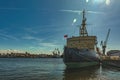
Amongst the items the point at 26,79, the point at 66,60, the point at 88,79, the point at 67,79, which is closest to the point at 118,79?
the point at 88,79

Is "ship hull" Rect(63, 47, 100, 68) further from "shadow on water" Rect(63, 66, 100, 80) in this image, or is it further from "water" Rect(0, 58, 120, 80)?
"shadow on water" Rect(63, 66, 100, 80)

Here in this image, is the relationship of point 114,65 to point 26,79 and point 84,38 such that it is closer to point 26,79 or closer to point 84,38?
point 84,38

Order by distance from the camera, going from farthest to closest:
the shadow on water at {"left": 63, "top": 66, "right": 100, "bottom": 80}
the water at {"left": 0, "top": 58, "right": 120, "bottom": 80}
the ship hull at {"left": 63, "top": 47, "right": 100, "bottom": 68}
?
1. the ship hull at {"left": 63, "top": 47, "right": 100, "bottom": 68}
2. the water at {"left": 0, "top": 58, "right": 120, "bottom": 80}
3. the shadow on water at {"left": 63, "top": 66, "right": 100, "bottom": 80}

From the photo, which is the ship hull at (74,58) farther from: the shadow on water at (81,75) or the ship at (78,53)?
the shadow on water at (81,75)

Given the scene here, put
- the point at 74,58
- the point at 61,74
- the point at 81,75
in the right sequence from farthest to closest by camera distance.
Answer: the point at 74,58 < the point at 61,74 < the point at 81,75

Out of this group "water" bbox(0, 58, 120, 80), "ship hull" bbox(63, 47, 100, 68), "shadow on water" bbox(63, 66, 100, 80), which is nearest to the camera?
"shadow on water" bbox(63, 66, 100, 80)

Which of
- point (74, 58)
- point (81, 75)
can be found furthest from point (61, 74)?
point (74, 58)

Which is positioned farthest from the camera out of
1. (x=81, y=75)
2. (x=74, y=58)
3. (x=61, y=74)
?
(x=74, y=58)

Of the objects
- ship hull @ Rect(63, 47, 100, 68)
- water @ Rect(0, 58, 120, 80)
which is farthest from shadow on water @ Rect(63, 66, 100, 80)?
ship hull @ Rect(63, 47, 100, 68)

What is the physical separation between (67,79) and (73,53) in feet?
51.1

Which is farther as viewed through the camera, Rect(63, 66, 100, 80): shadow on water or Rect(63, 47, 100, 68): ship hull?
Rect(63, 47, 100, 68): ship hull

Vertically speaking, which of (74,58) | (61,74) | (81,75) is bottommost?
(61,74)

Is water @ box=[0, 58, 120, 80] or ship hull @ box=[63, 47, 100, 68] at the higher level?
ship hull @ box=[63, 47, 100, 68]

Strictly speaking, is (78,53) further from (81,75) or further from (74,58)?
(81,75)
